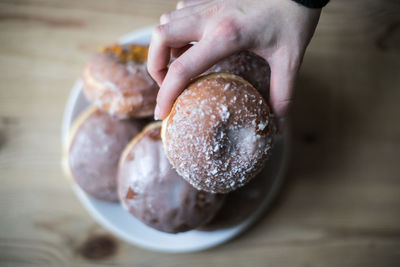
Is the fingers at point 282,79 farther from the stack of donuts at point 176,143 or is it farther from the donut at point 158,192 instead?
the donut at point 158,192

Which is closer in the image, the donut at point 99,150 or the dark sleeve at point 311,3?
the dark sleeve at point 311,3

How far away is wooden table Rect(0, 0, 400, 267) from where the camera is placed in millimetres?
1065

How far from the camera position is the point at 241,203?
35.9 inches

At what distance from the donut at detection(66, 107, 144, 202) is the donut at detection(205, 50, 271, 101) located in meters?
0.32

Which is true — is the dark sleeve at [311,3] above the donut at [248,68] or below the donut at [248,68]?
above

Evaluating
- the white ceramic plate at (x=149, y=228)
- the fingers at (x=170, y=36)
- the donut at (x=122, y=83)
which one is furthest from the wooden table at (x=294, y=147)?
the fingers at (x=170, y=36)

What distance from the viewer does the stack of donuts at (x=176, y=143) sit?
637 millimetres

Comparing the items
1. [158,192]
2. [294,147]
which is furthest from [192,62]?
[294,147]

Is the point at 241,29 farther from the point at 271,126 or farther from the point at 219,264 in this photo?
the point at 219,264

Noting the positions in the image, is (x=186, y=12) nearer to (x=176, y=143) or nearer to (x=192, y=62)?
(x=192, y=62)

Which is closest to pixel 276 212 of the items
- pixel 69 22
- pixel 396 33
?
pixel 396 33

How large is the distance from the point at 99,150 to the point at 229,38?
49cm

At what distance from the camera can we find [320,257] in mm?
1070

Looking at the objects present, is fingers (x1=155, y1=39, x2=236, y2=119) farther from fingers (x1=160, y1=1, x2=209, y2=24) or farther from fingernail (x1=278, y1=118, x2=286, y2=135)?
fingernail (x1=278, y1=118, x2=286, y2=135)
